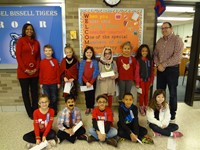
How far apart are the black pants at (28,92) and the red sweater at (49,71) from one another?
6.2 inches

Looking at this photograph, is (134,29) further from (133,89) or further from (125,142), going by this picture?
(125,142)

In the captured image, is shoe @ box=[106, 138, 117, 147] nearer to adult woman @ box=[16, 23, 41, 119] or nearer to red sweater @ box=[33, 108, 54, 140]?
red sweater @ box=[33, 108, 54, 140]

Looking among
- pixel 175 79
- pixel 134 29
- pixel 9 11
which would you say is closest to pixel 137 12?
pixel 134 29

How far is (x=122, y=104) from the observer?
218 centimetres

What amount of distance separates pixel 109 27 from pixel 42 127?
173cm

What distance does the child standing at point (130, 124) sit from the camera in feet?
6.81

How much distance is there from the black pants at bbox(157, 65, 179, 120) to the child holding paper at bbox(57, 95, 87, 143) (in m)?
1.41

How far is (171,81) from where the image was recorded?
2.60 metres

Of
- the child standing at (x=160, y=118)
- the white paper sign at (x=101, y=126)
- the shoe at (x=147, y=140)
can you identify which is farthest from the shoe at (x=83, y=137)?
the child standing at (x=160, y=118)

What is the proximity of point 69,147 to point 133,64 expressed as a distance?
58.6 inches

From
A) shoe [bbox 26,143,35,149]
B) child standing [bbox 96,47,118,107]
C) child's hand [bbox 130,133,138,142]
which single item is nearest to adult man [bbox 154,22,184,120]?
child standing [bbox 96,47,118,107]

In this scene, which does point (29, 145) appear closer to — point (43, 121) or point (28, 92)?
point (43, 121)

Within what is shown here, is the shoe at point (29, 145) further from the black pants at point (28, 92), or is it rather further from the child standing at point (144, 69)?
the child standing at point (144, 69)

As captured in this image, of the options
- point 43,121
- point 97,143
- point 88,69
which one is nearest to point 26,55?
point 88,69
